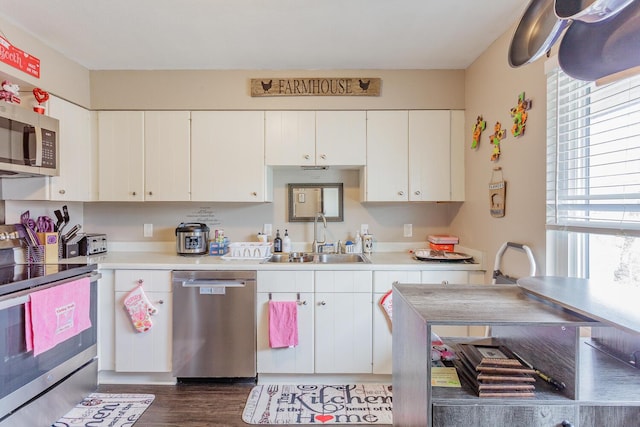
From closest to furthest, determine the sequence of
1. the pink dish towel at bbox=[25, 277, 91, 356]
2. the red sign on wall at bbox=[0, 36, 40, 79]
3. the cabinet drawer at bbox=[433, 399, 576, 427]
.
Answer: the cabinet drawer at bbox=[433, 399, 576, 427] < the pink dish towel at bbox=[25, 277, 91, 356] < the red sign on wall at bbox=[0, 36, 40, 79]

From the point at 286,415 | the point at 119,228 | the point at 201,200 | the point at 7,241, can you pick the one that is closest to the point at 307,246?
the point at 201,200

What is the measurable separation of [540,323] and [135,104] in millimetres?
3000

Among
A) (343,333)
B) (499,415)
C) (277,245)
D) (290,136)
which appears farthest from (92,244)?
(499,415)

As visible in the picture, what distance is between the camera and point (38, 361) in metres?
1.81

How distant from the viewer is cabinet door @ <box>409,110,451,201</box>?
8.71 feet

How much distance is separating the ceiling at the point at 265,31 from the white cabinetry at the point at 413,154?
42 centimetres

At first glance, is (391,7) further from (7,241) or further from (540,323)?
(7,241)

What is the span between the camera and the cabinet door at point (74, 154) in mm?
2366

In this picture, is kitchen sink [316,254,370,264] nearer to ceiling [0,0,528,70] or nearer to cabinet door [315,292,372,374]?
cabinet door [315,292,372,374]

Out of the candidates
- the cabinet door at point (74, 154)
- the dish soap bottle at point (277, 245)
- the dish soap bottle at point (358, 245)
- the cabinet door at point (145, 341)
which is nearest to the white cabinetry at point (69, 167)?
the cabinet door at point (74, 154)

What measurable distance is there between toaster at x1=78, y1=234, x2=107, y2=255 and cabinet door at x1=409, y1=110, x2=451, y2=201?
2639mm

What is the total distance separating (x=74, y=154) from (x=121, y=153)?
311 millimetres

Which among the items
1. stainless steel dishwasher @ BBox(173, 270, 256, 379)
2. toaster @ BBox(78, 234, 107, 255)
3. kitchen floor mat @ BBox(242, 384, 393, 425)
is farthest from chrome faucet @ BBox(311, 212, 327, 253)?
toaster @ BBox(78, 234, 107, 255)

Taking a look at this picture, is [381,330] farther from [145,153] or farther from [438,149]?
[145,153]
